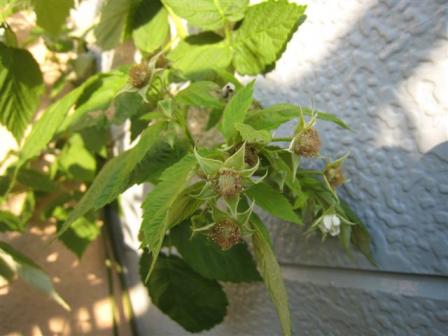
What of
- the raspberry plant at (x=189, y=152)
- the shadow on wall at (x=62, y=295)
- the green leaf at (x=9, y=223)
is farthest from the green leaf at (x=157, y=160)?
the shadow on wall at (x=62, y=295)

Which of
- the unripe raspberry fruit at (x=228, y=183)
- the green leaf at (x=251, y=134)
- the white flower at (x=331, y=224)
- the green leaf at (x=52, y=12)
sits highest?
the green leaf at (x=52, y=12)

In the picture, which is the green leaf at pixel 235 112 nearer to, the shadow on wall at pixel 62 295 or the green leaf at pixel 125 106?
the green leaf at pixel 125 106

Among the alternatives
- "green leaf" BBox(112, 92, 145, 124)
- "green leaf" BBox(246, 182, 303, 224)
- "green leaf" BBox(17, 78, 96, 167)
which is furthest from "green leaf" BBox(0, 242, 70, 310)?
"green leaf" BBox(246, 182, 303, 224)

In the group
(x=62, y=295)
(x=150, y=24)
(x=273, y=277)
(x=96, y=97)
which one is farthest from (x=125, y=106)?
(x=62, y=295)

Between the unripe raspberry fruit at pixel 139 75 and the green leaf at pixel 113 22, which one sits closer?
the unripe raspberry fruit at pixel 139 75

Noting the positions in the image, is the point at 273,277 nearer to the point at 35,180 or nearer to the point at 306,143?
the point at 306,143

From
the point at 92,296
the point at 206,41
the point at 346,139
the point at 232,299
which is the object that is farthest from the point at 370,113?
the point at 92,296

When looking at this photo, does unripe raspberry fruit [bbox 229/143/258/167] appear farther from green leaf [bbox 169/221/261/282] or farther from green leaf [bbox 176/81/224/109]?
green leaf [bbox 169/221/261/282]
